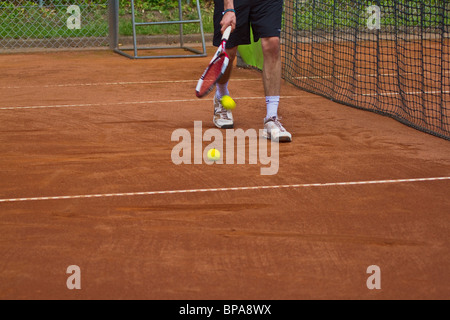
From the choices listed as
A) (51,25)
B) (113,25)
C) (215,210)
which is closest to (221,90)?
(215,210)

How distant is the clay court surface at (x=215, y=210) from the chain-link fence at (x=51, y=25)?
5211 mm

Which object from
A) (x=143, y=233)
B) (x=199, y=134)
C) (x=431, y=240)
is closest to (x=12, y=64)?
(x=199, y=134)

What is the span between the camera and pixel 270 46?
5.58 m

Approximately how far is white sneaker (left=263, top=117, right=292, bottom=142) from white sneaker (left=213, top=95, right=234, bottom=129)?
0.41 metres

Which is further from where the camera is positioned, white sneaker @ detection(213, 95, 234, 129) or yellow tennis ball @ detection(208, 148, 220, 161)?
white sneaker @ detection(213, 95, 234, 129)

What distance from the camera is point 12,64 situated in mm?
9969

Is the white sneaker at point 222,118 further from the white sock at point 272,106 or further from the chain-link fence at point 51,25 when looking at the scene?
the chain-link fence at point 51,25

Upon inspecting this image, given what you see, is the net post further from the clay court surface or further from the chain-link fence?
the clay court surface

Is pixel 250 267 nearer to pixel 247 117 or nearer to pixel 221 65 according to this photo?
pixel 221 65

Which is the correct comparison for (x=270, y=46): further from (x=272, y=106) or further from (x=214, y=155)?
(x=214, y=155)

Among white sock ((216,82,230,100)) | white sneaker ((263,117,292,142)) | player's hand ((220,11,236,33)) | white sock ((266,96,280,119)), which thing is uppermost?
player's hand ((220,11,236,33))

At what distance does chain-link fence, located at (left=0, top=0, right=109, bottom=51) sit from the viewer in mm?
11750

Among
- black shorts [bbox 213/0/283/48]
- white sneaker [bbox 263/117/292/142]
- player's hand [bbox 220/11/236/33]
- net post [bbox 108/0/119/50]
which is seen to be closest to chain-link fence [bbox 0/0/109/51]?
net post [bbox 108/0/119/50]

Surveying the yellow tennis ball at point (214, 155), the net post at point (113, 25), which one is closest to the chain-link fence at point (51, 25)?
the net post at point (113, 25)
